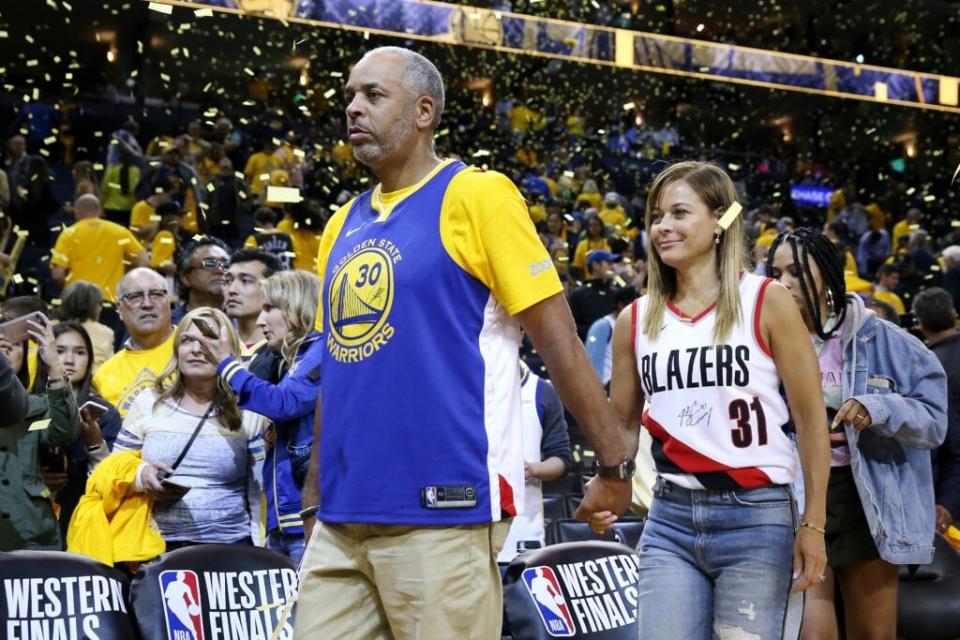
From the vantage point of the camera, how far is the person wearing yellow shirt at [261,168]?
14906 millimetres

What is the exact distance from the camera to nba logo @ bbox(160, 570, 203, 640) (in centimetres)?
397

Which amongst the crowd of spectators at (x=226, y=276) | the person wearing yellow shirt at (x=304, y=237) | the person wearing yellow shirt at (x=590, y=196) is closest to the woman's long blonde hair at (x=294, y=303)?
the crowd of spectators at (x=226, y=276)

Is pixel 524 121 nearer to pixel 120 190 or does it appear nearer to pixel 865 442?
pixel 120 190

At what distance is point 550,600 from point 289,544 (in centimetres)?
95

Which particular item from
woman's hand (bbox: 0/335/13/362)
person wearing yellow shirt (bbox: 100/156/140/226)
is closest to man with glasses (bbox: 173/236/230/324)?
woman's hand (bbox: 0/335/13/362)

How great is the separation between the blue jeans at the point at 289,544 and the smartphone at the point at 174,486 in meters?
0.35

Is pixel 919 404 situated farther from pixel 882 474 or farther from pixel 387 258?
pixel 387 258

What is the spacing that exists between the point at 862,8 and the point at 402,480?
85.8 ft

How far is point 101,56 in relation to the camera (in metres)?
21.4

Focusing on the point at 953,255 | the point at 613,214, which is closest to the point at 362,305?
the point at 953,255

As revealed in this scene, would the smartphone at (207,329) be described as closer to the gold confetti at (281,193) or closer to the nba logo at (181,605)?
the nba logo at (181,605)

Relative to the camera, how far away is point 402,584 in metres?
2.45

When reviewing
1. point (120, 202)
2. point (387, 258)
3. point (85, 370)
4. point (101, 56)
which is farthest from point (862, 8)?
point (387, 258)
